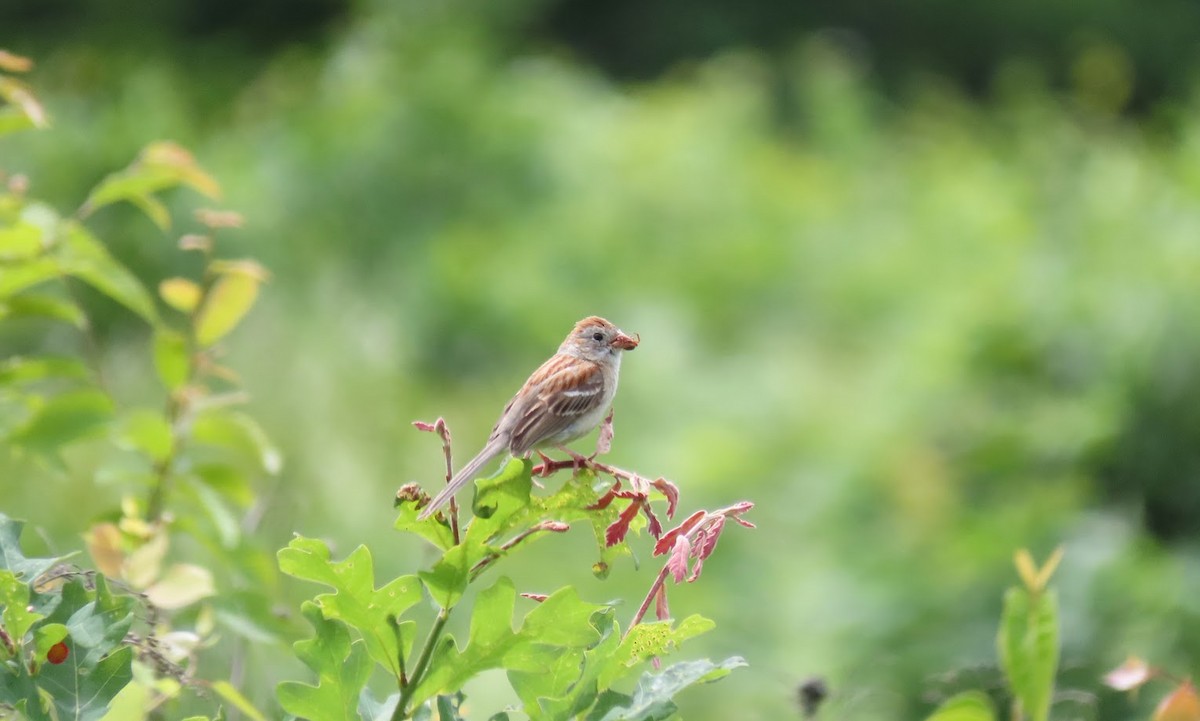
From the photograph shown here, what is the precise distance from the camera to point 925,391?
5.36 m

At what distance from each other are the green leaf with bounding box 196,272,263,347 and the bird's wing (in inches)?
16.6

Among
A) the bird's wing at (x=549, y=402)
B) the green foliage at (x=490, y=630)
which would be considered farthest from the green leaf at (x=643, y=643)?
the bird's wing at (x=549, y=402)

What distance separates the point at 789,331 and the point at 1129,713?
4.57 metres

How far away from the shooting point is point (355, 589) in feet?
3.87

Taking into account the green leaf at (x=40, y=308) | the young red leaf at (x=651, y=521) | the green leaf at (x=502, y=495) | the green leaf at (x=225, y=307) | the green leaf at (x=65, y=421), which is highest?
the green leaf at (x=225, y=307)

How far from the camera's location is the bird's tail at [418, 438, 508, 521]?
119 cm

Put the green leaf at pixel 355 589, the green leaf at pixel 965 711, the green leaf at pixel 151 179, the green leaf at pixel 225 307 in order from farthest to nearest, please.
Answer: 1. the green leaf at pixel 225 307
2. the green leaf at pixel 151 179
3. the green leaf at pixel 965 711
4. the green leaf at pixel 355 589

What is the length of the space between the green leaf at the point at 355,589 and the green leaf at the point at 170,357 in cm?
87

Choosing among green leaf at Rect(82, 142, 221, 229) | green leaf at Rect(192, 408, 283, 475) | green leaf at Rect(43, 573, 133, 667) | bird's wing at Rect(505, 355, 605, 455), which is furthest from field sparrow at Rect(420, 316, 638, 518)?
green leaf at Rect(43, 573, 133, 667)

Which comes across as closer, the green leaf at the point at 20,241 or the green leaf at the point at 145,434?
the green leaf at the point at 20,241

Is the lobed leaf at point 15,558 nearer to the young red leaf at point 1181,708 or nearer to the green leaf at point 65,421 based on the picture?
the green leaf at point 65,421

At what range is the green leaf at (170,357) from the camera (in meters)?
1.97

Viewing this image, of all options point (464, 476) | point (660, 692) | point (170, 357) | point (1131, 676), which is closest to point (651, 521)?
point (660, 692)

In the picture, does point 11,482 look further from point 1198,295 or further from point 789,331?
point 789,331
